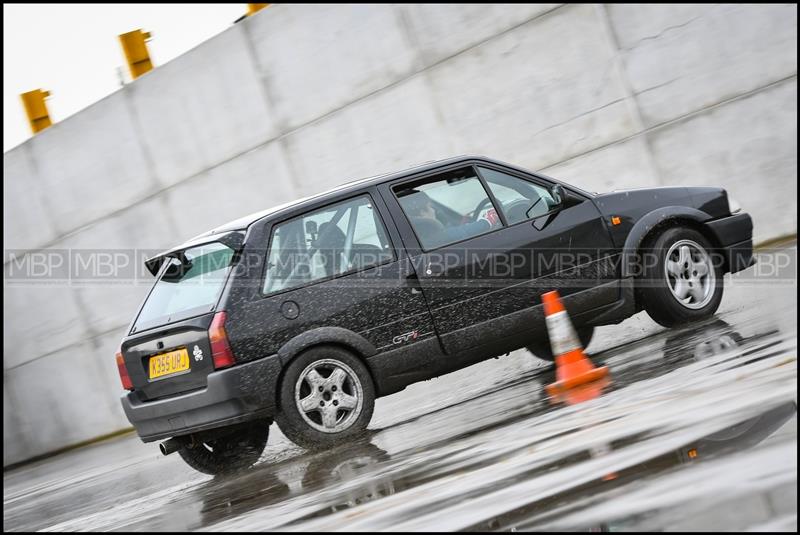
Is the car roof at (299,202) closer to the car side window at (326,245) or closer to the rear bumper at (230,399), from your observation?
the car side window at (326,245)

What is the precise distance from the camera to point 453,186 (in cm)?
744

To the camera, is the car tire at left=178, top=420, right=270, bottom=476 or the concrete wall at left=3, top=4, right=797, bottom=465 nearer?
the car tire at left=178, top=420, right=270, bottom=476

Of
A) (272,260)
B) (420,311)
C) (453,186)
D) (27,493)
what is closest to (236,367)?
(272,260)

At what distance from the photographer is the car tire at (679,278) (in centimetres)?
774

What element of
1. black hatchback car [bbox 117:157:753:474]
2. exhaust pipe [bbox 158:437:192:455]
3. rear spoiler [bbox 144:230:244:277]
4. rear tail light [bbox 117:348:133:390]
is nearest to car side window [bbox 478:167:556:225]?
black hatchback car [bbox 117:157:753:474]

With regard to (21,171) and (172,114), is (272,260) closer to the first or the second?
(172,114)

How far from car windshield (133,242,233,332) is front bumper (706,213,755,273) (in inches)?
147

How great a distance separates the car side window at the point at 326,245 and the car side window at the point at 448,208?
10.6 inches

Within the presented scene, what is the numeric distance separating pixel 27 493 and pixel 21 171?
730 cm

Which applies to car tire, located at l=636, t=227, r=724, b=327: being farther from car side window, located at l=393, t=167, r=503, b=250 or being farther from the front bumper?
car side window, located at l=393, t=167, r=503, b=250

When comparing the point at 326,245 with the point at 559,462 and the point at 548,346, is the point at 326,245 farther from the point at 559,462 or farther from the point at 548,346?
the point at 559,462

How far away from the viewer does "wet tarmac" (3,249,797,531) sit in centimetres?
335

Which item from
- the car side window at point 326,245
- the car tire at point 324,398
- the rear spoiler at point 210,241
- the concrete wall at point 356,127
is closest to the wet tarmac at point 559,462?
the car tire at point 324,398

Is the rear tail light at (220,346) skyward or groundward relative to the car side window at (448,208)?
groundward
